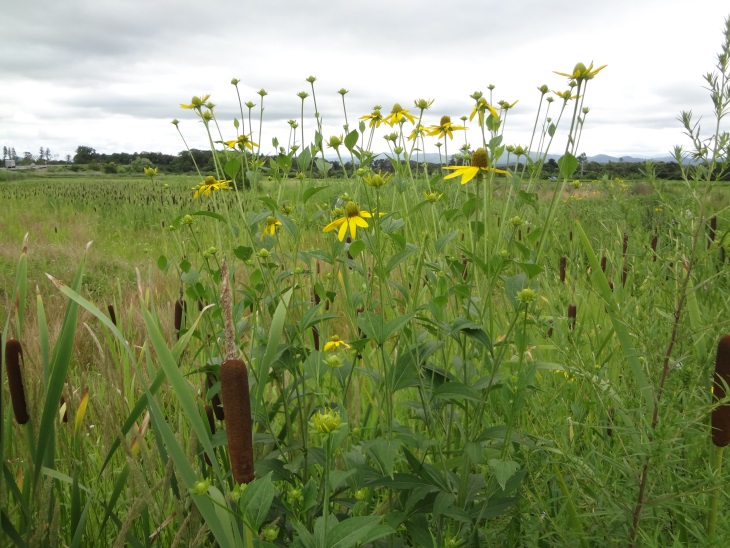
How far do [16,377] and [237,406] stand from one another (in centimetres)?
70

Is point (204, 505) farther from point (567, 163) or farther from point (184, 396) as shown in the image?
point (567, 163)

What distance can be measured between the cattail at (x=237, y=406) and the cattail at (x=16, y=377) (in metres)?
0.63

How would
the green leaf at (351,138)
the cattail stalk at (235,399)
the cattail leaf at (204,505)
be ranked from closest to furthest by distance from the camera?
the cattail stalk at (235,399) → the cattail leaf at (204,505) → the green leaf at (351,138)

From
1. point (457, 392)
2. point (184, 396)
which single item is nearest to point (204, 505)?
point (184, 396)

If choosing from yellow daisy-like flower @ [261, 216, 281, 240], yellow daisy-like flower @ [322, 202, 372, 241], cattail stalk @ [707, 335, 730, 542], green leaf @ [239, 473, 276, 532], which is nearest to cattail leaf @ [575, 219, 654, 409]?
cattail stalk @ [707, 335, 730, 542]

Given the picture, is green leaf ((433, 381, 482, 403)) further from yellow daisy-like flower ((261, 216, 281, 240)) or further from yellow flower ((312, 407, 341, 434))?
yellow daisy-like flower ((261, 216, 281, 240))

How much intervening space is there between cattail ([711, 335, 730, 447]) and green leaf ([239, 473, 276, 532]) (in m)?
0.74

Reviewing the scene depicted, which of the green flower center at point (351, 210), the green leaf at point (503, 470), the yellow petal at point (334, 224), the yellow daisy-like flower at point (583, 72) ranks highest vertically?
the yellow daisy-like flower at point (583, 72)

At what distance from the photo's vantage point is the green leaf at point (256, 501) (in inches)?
30.1

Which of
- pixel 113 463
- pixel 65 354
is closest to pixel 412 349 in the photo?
pixel 65 354

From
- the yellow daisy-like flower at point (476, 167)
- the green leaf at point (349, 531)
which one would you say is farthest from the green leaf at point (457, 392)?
the yellow daisy-like flower at point (476, 167)

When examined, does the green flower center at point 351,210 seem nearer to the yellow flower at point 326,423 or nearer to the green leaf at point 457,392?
the green leaf at point 457,392

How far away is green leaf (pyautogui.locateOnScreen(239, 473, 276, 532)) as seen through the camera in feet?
2.51

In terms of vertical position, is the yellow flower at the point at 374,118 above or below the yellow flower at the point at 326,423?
above
